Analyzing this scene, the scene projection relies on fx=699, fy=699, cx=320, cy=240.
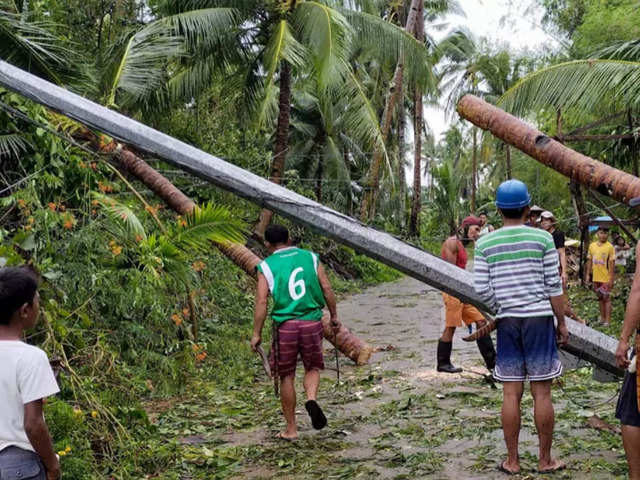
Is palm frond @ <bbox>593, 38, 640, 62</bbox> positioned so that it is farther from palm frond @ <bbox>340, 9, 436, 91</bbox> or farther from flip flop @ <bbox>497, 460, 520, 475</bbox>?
flip flop @ <bbox>497, 460, 520, 475</bbox>

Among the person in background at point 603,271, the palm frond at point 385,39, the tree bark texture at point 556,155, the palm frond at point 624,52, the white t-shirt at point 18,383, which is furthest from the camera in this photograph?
the palm frond at point 385,39

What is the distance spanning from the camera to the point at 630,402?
3.89 meters

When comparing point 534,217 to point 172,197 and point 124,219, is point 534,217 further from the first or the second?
point 124,219

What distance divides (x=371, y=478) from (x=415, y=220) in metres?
27.2

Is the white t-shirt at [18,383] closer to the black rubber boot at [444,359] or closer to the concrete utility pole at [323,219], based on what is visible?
the concrete utility pole at [323,219]

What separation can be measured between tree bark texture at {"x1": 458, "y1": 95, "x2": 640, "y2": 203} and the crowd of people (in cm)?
73

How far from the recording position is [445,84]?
44.8 m

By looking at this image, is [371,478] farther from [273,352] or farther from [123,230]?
[123,230]

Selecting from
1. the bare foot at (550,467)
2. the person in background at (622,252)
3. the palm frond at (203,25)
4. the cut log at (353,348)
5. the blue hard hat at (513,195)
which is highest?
the palm frond at (203,25)

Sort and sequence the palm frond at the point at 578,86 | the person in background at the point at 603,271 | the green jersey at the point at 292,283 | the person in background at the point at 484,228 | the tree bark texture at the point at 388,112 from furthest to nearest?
the tree bark texture at the point at 388,112
the person in background at the point at 603,271
the palm frond at the point at 578,86
the person in background at the point at 484,228
the green jersey at the point at 292,283

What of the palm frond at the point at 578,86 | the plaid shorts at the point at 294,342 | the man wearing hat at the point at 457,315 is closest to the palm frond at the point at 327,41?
the palm frond at the point at 578,86

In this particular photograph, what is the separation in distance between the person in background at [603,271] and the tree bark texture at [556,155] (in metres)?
6.77

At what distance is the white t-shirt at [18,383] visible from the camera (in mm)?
2676

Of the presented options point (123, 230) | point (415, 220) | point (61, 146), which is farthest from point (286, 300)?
point (415, 220)
